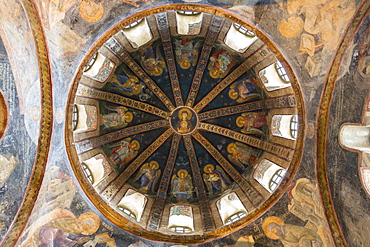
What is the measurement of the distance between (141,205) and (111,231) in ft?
6.95

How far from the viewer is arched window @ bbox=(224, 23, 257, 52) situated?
11492mm

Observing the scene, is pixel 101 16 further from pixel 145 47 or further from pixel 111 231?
pixel 111 231

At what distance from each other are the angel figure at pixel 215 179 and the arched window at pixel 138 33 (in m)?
6.41

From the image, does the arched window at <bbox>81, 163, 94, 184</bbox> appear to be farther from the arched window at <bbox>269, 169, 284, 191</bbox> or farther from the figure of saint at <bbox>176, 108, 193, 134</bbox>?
the arched window at <bbox>269, 169, 284, 191</bbox>

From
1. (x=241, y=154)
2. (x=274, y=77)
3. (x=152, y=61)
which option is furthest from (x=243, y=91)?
(x=152, y=61)

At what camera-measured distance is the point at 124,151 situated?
14.8 meters

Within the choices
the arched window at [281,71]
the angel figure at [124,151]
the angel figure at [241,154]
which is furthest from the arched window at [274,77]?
the angel figure at [124,151]

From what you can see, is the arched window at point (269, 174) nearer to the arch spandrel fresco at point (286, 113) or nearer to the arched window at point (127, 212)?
the arch spandrel fresco at point (286, 113)

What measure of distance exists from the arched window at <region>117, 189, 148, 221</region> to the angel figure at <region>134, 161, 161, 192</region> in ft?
1.94

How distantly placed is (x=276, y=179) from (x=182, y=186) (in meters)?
4.56

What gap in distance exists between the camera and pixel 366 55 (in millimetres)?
8648

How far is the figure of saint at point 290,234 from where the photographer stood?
10750mm

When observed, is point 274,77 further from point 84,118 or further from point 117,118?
point 84,118

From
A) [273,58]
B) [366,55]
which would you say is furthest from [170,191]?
[366,55]
